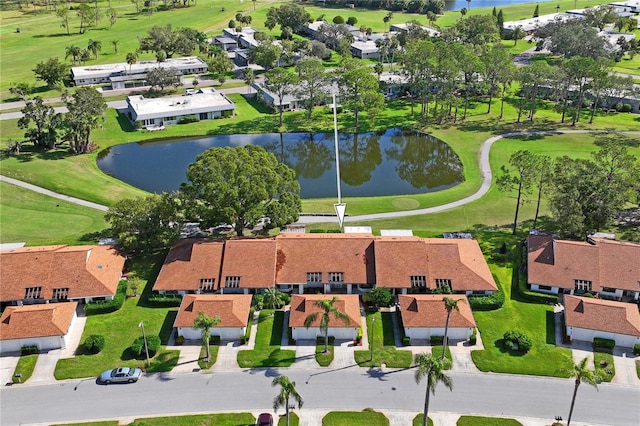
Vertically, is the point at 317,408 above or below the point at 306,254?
below

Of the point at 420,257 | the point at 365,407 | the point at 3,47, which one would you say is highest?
the point at 3,47

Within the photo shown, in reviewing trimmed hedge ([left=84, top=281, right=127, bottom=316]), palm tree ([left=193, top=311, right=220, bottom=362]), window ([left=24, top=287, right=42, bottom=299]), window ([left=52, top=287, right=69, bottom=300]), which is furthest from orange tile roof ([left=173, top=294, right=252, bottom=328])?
window ([left=24, top=287, right=42, bottom=299])

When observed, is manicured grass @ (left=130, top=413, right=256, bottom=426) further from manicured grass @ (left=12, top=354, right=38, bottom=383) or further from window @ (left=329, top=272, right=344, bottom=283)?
window @ (left=329, top=272, right=344, bottom=283)

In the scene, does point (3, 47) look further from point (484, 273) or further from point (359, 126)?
point (484, 273)

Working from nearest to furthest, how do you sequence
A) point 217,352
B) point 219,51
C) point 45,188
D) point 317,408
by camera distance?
point 317,408
point 217,352
point 45,188
point 219,51

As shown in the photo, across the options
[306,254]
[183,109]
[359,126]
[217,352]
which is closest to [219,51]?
[183,109]

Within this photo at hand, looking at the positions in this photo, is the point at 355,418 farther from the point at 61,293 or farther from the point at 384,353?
the point at 61,293

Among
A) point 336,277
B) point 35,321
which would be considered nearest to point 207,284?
point 336,277
